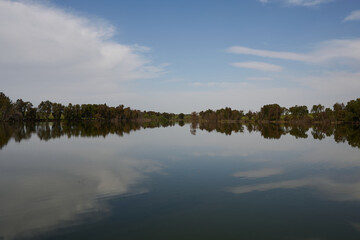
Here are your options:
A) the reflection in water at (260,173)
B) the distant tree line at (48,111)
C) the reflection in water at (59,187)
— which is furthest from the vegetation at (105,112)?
the reflection in water at (260,173)

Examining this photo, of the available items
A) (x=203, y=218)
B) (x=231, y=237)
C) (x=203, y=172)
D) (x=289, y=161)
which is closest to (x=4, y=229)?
(x=203, y=218)

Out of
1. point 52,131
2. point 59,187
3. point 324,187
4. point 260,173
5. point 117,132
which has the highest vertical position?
point 52,131

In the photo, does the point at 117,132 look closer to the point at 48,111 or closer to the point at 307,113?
the point at 48,111

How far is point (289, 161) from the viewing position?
20719mm

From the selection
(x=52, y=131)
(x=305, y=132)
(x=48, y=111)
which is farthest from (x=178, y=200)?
(x=48, y=111)

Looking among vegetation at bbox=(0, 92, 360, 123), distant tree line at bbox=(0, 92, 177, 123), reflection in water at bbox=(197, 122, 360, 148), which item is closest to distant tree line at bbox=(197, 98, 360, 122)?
vegetation at bbox=(0, 92, 360, 123)

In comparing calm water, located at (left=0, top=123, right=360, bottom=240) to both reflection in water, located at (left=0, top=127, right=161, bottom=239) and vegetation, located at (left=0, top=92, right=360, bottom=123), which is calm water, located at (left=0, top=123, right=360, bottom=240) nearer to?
reflection in water, located at (left=0, top=127, right=161, bottom=239)

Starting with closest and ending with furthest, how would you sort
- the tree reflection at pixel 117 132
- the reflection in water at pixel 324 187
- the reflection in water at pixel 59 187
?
the reflection in water at pixel 59 187
the reflection in water at pixel 324 187
the tree reflection at pixel 117 132

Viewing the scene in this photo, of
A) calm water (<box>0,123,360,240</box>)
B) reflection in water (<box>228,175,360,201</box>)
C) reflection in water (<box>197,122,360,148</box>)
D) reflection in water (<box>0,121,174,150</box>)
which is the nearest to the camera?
calm water (<box>0,123,360,240</box>)

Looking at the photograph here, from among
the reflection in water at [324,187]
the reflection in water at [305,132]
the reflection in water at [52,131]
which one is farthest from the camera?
the reflection in water at [305,132]

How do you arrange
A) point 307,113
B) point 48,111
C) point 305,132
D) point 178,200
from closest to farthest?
point 178,200 → point 305,132 → point 48,111 → point 307,113

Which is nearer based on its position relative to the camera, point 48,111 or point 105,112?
point 48,111

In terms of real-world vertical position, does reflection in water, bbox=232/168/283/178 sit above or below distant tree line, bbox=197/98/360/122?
below

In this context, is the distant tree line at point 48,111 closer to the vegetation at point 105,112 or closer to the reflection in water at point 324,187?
the vegetation at point 105,112
